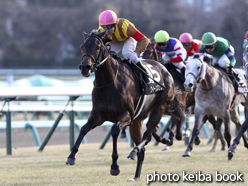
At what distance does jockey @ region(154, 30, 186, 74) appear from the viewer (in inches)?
313

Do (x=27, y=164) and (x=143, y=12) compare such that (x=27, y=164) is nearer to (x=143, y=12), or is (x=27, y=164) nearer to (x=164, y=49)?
(x=164, y=49)

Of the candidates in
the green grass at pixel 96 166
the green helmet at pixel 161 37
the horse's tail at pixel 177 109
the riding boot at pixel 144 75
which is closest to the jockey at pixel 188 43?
the green helmet at pixel 161 37

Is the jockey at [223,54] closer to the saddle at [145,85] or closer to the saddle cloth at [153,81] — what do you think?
the saddle cloth at [153,81]

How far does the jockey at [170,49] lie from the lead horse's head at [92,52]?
8.65ft

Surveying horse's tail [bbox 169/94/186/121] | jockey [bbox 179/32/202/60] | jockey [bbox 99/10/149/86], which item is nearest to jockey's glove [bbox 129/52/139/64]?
jockey [bbox 99/10/149/86]

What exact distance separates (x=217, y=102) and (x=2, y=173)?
306 centimetres

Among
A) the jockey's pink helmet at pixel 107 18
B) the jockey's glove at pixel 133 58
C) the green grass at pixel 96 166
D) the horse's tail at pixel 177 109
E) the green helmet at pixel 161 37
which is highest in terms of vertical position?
the jockey's pink helmet at pixel 107 18

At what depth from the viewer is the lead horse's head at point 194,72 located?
6824 mm

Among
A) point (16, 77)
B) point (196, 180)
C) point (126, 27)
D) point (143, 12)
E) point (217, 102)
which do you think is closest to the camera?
point (196, 180)

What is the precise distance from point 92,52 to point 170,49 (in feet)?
10.2

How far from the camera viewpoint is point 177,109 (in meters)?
7.30

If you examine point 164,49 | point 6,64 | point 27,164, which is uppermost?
point 164,49

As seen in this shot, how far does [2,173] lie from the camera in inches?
237

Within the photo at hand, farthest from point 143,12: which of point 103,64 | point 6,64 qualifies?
point 103,64
